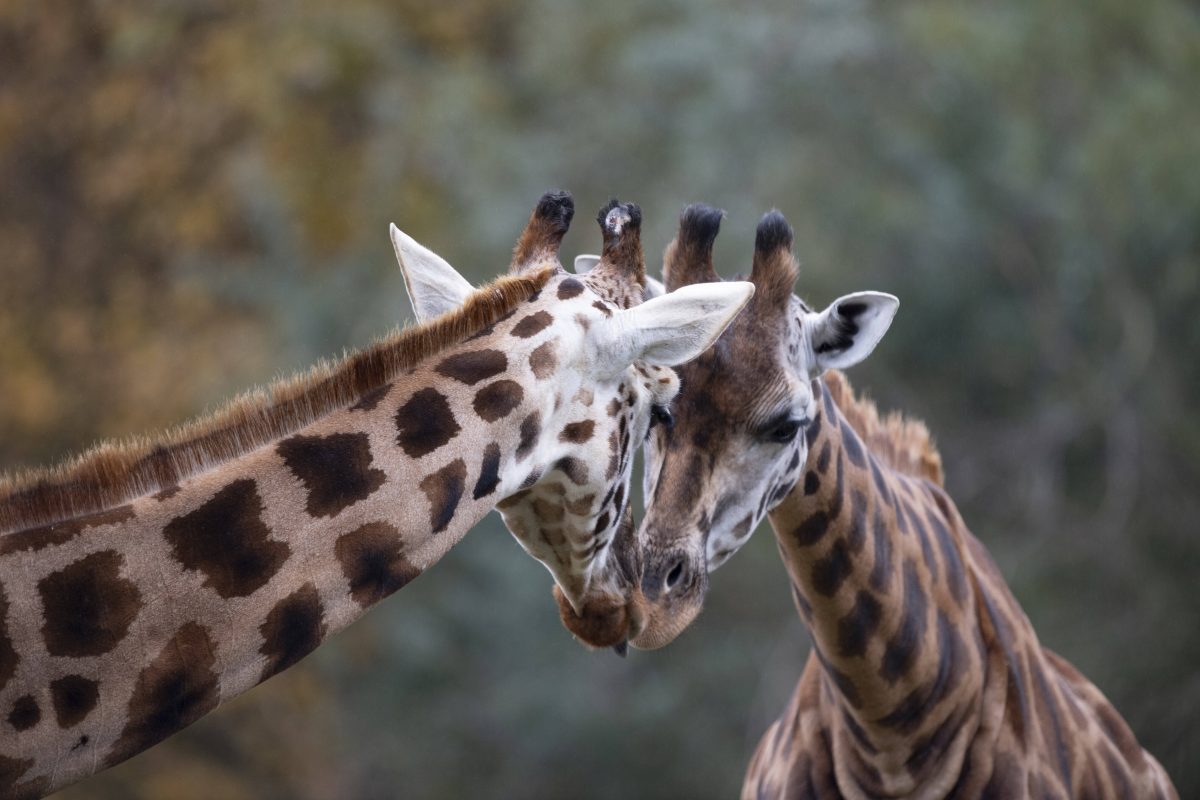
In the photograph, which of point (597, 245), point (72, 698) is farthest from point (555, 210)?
point (597, 245)

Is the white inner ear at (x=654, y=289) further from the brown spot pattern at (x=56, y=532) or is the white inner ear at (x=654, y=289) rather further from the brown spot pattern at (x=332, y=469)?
the brown spot pattern at (x=56, y=532)

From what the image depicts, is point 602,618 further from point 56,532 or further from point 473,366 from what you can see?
point 56,532

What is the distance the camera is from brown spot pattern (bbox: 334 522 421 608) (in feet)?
11.1

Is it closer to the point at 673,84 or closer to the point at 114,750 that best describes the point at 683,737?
the point at 673,84

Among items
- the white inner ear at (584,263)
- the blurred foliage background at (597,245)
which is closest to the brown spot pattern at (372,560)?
the white inner ear at (584,263)

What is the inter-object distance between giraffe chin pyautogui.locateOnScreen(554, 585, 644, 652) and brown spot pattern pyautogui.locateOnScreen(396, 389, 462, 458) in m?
0.80

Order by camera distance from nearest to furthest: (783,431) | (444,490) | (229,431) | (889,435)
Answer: (229,431), (444,490), (783,431), (889,435)

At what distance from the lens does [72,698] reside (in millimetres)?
3047

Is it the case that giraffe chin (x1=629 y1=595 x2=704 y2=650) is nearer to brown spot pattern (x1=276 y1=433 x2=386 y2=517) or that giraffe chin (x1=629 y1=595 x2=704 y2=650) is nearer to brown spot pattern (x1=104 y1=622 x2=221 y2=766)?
brown spot pattern (x1=276 y1=433 x2=386 y2=517)

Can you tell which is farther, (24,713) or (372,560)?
(372,560)

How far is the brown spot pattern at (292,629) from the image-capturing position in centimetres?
327

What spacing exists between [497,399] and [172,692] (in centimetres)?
95

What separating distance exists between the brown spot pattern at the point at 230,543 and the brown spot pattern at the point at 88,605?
0.13 m

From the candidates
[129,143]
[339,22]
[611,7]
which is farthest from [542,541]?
[129,143]
